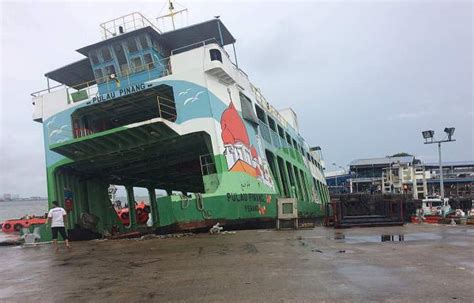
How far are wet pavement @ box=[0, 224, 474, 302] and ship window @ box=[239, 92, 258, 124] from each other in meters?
9.94

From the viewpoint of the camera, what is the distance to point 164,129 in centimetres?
Answer: 1825

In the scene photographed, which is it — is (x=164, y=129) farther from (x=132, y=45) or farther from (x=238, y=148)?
(x=132, y=45)

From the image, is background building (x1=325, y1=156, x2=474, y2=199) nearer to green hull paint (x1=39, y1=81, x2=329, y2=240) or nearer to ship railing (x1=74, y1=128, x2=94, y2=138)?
green hull paint (x1=39, y1=81, x2=329, y2=240)

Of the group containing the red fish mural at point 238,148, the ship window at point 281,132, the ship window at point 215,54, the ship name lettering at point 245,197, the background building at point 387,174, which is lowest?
the background building at point 387,174

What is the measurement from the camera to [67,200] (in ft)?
70.6

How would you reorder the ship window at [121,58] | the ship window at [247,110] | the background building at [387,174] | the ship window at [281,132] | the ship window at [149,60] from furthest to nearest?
the background building at [387,174] < the ship window at [281,132] < the ship window at [121,58] < the ship window at [149,60] < the ship window at [247,110]

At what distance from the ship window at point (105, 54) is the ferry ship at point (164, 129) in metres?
0.05

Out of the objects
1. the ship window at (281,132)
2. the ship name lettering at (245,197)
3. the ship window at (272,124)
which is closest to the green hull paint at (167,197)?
the ship name lettering at (245,197)

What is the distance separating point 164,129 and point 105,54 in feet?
21.0

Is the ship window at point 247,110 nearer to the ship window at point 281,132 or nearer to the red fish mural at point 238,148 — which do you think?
the red fish mural at point 238,148

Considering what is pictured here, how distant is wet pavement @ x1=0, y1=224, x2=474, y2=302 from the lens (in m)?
5.52

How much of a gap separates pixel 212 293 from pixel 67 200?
700 inches

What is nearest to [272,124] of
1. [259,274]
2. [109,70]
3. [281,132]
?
[281,132]

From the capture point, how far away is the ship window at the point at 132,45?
827 inches
